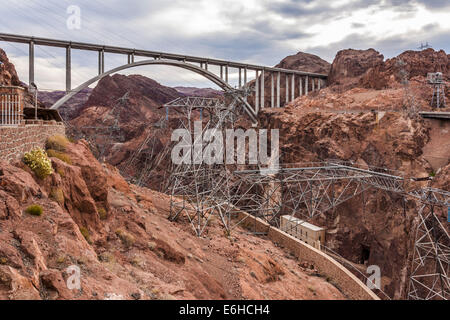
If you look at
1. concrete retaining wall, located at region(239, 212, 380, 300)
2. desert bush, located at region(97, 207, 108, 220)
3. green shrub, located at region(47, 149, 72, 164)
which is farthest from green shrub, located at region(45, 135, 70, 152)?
concrete retaining wall, located at region(239, 212, 380, 300)

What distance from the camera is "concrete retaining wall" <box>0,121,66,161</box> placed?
8.19 metres

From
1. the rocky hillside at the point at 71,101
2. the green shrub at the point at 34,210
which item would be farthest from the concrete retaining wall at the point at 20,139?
the rocky hillside at the point at 71,101

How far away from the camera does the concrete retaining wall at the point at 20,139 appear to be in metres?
8.19

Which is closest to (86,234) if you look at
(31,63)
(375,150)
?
(31,63)

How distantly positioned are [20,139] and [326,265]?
1522 centimetres

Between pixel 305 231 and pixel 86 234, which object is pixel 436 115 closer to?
pixel 305 231

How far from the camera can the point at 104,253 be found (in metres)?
8.78

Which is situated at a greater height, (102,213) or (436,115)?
(436,115)

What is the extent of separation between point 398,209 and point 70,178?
26674 mm

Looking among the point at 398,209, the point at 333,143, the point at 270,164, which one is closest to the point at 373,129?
the point at 333,143

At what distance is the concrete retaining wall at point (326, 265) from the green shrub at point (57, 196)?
13.3 meters

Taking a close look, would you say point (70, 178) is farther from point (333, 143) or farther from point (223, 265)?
point (333, 143)

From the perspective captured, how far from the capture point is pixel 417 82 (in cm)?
4175

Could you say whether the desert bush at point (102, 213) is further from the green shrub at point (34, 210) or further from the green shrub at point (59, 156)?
the green shrub at point (34, 210)
